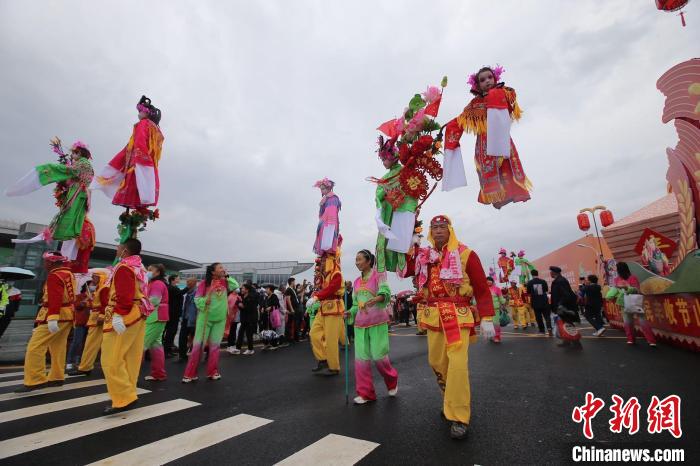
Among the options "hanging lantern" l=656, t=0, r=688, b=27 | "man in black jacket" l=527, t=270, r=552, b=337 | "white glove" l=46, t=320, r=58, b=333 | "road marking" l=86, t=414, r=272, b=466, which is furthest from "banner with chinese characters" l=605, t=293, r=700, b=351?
"white glove" l=46, t=320, r=58, b=333

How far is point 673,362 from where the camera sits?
5328mm

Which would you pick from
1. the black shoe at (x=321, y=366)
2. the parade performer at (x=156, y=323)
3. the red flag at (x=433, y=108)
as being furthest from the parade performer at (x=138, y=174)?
the red flag at (x=433, y=108)

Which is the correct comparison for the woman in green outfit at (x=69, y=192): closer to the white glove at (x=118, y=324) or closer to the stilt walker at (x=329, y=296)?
the white glove at (x=118, y=324)

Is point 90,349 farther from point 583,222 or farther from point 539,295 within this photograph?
point 583,222

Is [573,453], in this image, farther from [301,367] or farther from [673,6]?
[673,6]

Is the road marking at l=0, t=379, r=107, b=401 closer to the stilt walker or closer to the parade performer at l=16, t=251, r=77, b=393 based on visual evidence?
the parade performer at l=16, t=251, r=77, b=393

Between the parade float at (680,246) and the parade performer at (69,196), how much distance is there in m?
10.9

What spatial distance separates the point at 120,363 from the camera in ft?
11.9

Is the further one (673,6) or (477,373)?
(673,6)

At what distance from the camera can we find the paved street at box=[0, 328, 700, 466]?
2.47 metres

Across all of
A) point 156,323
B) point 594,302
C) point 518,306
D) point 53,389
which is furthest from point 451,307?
point 518,306

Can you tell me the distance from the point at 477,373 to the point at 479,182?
3.05m

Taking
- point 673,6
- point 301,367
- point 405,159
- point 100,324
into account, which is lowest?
point 301,367

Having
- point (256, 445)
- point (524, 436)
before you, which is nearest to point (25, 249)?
point (256, 445)
